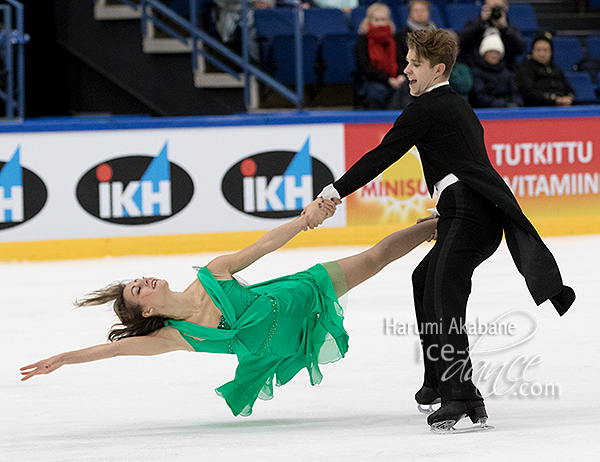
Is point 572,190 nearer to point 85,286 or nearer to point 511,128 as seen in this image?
point 511,128

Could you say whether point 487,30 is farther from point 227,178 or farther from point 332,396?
point 332,396

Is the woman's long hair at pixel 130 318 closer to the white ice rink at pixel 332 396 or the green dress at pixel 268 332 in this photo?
the green dress at pixel 268 332

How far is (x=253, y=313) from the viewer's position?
3.20 m

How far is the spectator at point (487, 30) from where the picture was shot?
802 centimetres

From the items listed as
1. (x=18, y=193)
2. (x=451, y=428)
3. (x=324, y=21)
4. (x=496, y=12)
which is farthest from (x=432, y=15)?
(x=451, y=428)

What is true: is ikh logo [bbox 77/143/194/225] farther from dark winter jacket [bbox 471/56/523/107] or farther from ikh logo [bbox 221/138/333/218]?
dark winter jacket [bbox 471/56/523/107]

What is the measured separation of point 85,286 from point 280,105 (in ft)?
11.6

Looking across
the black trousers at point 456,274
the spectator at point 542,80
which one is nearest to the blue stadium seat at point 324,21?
the spectator at point 542,80

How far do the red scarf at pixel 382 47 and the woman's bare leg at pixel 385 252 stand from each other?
460 cm

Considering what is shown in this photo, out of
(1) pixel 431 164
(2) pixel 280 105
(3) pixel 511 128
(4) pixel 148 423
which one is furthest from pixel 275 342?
(2) pixel 280 105

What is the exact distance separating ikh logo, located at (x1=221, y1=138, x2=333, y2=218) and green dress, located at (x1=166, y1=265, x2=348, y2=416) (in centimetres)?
380

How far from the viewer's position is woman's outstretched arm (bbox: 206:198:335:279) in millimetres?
3074

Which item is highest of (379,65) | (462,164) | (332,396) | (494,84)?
(379,65)

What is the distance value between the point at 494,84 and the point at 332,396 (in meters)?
5.09
